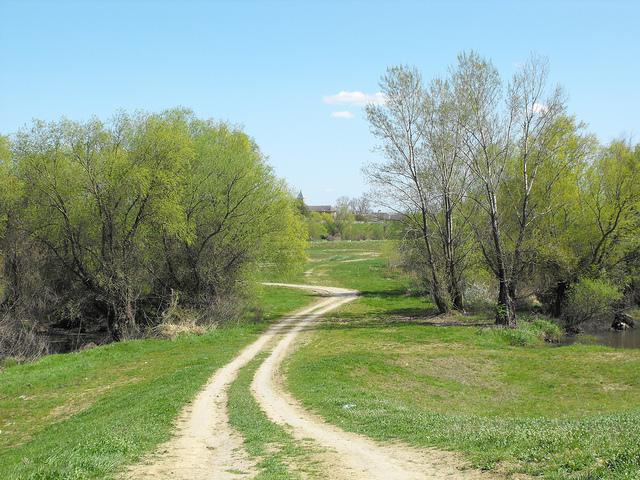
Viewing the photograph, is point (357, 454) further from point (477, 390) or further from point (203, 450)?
point (477, 390)

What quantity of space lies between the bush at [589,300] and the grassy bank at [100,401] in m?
19.6

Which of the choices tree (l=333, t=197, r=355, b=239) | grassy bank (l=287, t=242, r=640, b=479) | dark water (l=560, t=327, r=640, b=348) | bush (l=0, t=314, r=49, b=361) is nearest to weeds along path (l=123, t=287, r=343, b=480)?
grassy bank (l=287, t=242, r=640, b=479)

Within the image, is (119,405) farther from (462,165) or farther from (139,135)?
(462,165)

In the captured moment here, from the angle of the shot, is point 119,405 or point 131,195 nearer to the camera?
point 119,405

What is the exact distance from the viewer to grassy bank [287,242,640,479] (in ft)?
30.1

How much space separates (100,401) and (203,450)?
10003 mm

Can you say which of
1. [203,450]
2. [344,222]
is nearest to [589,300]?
[203,450]

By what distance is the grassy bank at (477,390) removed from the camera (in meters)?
9.18

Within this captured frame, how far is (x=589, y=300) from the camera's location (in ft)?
116

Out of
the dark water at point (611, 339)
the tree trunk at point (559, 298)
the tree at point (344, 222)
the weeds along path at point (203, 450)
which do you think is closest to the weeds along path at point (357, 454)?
the weeds along path at point (203, 450)

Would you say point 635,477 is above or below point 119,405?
above

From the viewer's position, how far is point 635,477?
7109 mm

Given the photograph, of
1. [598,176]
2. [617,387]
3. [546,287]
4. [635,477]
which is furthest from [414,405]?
[598,176]

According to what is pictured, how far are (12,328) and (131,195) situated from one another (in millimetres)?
9058
